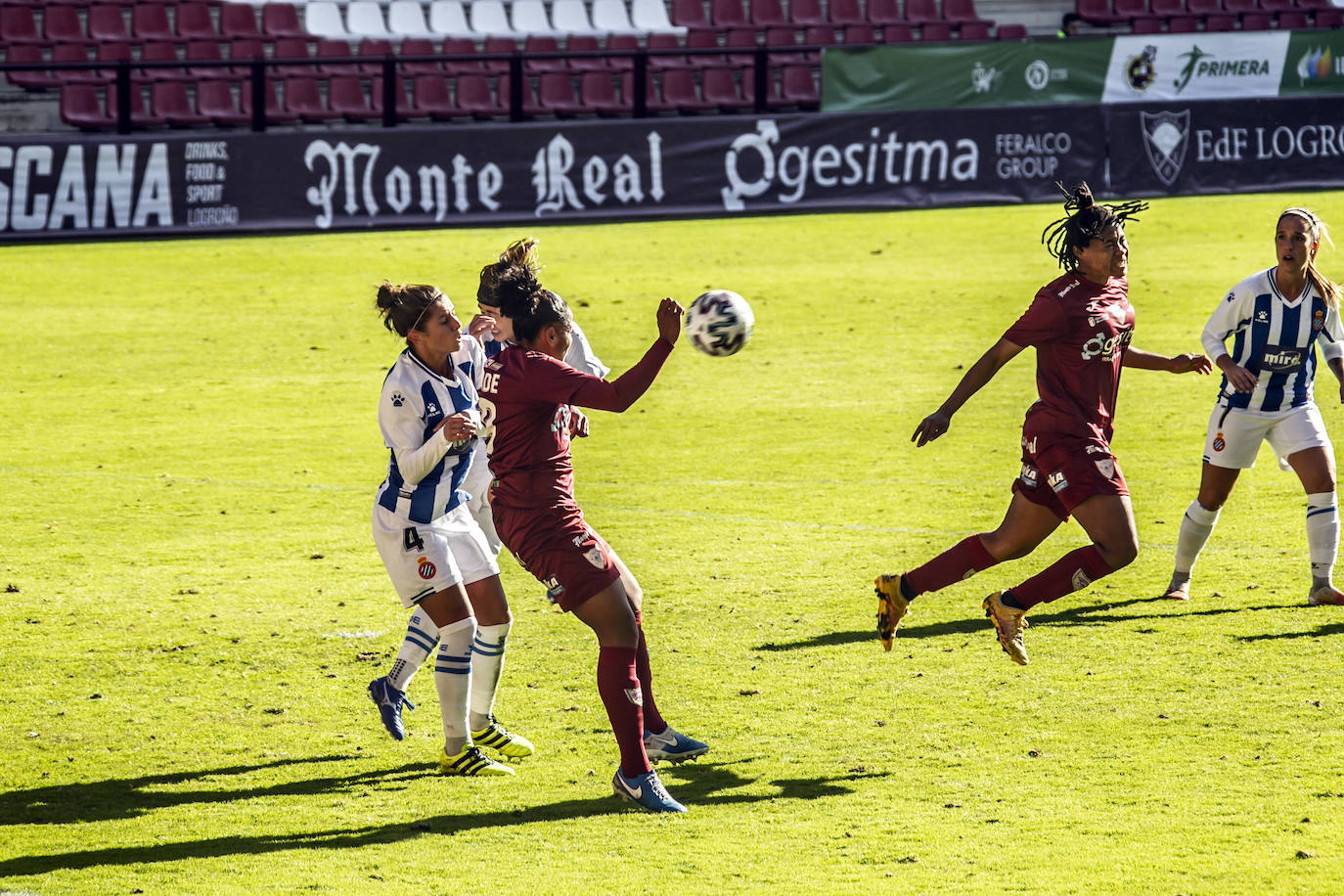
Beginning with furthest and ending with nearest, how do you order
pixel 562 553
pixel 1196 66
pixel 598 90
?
pixel 598 90
pixel 1196 66
pixel 562 553

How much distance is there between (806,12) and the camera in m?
33.9

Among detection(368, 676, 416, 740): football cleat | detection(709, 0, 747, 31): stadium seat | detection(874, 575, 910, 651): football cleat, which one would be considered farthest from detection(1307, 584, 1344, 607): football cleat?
detection(709, 0, 747, 31): stadium seat

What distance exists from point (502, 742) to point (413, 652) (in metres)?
0.61

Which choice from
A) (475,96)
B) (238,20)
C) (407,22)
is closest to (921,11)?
(475,96)

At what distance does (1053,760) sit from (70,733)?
435cm

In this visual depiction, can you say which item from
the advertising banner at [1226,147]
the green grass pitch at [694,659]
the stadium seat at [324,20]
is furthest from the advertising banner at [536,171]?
the stadium seat at [324,20]

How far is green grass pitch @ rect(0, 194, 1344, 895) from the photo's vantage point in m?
5.92

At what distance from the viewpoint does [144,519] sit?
1166 cm

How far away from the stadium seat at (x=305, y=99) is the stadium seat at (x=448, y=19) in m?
4.90

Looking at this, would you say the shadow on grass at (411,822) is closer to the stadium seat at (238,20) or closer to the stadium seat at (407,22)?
the stadium seat at (238,20)

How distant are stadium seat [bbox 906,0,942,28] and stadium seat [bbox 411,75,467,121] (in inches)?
417

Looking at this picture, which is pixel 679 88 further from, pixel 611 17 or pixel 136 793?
pixel 136 793

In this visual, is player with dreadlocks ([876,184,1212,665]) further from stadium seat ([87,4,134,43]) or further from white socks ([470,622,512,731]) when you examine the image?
stadium seat ([87,4,134,43])

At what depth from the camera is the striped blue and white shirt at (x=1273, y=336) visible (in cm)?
899
